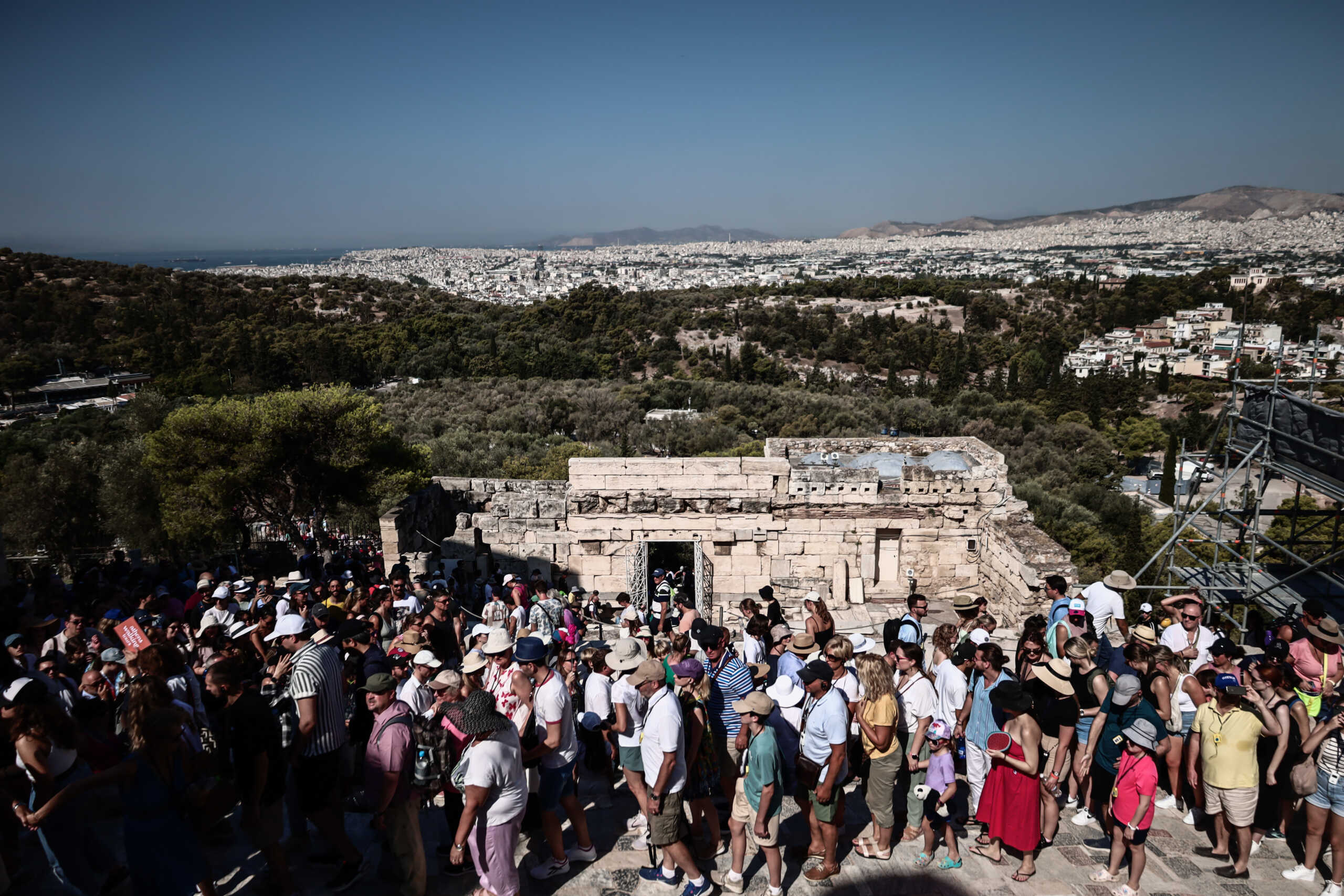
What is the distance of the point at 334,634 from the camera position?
19.6 feet

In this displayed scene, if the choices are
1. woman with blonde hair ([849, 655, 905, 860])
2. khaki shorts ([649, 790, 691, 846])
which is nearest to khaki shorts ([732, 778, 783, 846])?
khaki shorts ([649, 790, 691, 846])

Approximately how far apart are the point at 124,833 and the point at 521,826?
2.35 meters

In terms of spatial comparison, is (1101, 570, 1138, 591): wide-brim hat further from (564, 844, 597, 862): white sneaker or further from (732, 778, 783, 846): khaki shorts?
(564, 844, 597, 862): white sneaker

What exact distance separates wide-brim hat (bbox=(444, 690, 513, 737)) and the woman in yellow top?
2.31m

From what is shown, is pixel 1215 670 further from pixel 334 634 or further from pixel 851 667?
pixel 334 634

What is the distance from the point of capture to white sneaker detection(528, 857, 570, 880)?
5.12m

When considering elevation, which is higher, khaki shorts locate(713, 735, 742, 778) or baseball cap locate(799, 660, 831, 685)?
baseball cap locate(799, 660, 831, 685)

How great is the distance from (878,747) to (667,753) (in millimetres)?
1486

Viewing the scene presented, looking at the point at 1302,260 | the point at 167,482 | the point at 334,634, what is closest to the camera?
the point at 334,634

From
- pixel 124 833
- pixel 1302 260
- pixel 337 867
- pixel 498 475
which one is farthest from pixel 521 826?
pixel 1302 260

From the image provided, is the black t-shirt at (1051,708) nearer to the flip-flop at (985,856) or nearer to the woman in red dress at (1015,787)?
the woman in red dress at (1015,787)

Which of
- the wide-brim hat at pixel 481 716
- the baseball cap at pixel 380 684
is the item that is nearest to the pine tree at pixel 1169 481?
the wide-brim hat at pixel 481 716

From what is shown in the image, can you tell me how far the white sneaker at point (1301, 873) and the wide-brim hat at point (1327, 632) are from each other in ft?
6.20

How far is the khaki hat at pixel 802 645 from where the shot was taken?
238 inches
